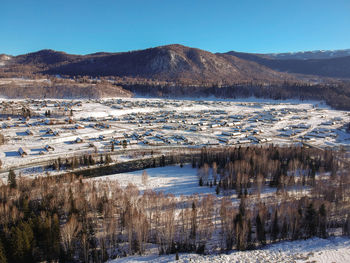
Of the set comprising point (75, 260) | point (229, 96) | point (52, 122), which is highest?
point (229, 96)

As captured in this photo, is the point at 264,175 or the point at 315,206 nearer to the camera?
the point at 315,206

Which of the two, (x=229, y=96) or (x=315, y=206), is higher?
(x=229, y=96)

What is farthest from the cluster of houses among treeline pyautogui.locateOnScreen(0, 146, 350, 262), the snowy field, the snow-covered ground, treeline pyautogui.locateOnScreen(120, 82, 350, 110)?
treeline pyautogui.locateOnScreen(120, 82, 350, 110)

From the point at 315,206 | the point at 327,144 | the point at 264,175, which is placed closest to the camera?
the point at 315,206

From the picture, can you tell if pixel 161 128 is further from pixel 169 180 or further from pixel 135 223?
pixel 135 223

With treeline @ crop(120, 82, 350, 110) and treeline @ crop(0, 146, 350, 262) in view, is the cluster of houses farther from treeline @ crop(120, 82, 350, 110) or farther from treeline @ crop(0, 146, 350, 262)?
treeline @ crop(120, 82, 350, 110)

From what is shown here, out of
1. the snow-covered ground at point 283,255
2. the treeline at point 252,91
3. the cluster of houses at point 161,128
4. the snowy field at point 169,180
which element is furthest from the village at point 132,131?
the treeline at point 252,91

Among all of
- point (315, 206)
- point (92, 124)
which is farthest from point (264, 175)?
point (92, 124)

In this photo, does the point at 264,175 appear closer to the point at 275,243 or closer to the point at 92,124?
the point at 275,243
